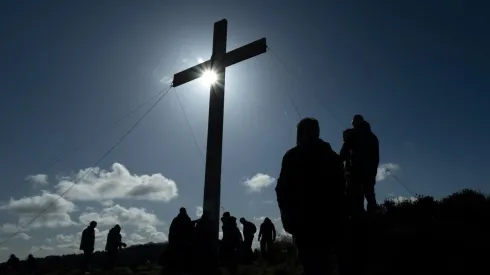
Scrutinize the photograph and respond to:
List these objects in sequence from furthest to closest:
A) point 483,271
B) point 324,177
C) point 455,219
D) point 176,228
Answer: point 176,228 < point 455,219 < point 483,271 < point 324,177

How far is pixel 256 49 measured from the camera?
329 inches

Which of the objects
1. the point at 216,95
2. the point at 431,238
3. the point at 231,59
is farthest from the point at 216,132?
the point at 431,238

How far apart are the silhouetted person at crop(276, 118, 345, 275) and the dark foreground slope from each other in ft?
9.43

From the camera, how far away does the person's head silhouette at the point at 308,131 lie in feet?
10.9

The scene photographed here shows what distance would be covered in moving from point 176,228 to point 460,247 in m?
6.02

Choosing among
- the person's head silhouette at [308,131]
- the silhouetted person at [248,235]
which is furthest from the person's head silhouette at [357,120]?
the silhouetted person at [248,235]

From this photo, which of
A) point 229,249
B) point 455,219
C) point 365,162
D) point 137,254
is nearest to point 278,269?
point 365,162

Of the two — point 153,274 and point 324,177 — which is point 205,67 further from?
point 324,177

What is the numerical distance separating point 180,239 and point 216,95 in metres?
3.41

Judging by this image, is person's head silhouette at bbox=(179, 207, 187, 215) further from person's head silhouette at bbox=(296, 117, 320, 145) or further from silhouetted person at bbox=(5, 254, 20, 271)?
silhouetted person at bbox=(5, 254, 20, 271)

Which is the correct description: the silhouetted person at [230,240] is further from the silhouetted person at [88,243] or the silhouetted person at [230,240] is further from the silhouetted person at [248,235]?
the silhouetted person at [88,243]

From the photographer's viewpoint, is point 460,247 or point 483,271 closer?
point 483,271

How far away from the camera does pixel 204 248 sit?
26.5 ft

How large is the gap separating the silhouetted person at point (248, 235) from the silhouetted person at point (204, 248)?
4.29 meters
